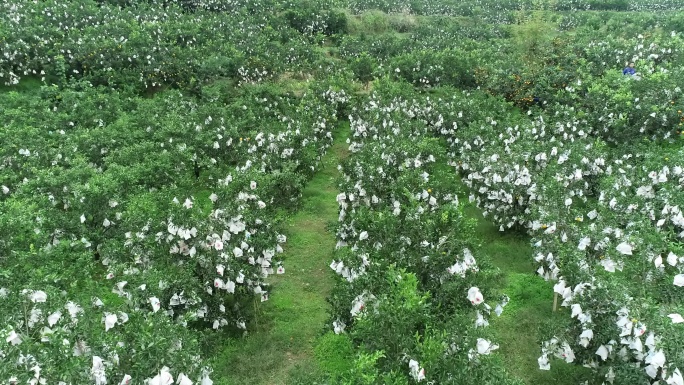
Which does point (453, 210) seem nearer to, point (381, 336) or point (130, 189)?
point (381, 336)

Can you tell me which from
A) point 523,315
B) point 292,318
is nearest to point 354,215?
point 292,318

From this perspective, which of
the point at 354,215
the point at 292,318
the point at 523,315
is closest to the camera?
the point at 354,215

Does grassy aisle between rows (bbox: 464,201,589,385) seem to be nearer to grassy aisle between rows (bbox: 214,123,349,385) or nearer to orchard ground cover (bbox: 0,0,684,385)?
orchard ground cover (bbox: 0,0,684,385)

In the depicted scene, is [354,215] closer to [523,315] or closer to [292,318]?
[292,318]

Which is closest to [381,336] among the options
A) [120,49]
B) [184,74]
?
[184,74]

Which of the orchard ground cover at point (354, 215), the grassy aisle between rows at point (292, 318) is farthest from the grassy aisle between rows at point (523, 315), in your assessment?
the grassy aisle between rows at point (292, 318)

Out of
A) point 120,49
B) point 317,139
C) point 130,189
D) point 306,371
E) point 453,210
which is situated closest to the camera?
point 453,210

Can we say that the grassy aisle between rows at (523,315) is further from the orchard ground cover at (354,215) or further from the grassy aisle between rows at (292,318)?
the grassy aisle between rows at (292,318)
